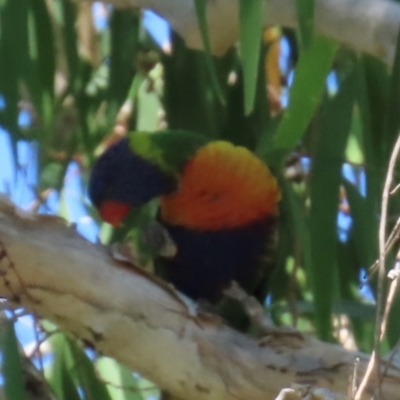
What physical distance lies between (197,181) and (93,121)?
0.33 metres

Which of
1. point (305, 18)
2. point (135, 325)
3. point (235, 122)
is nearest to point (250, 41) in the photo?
point (305, 18)

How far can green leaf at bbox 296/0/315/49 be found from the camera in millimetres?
702

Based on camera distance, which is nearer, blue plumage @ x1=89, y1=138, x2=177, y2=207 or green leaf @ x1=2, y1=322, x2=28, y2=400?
green leaf @ x1=2, y1=322, x2=28, y2=400

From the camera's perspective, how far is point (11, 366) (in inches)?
31.1

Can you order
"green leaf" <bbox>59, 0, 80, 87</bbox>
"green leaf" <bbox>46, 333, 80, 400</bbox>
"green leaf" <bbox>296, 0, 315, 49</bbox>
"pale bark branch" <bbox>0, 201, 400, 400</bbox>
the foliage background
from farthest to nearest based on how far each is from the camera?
"green leaf" <bbox>59, 0, 80, 87</bbox>, "green leaf" <bbox>46, 333, 80, 400</bbox>, the foliage background, "pale bark branch" <bbox>0, 201, 400, 400</bbox>, "green leaf" <bbox>296, 0, 315, 49</bbox>

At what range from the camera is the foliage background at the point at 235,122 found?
37.7 inches

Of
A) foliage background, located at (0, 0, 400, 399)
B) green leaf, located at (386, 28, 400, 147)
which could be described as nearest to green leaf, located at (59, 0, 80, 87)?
foliage background, located at (0, 0, 400, 399)

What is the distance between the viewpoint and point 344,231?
4.38 feet

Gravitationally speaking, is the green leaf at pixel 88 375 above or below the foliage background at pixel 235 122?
below

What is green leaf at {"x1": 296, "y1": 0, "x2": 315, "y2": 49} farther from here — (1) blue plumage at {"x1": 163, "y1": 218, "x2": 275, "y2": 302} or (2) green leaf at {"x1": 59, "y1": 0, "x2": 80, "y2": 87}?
(2) green leaf at {"x1": 59, "y1": 0, "x2": 80, "y2": 87}

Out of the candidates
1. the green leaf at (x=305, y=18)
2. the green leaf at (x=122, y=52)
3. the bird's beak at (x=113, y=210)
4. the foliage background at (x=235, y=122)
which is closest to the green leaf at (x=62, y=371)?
the foliage background at (x=235, y=122)

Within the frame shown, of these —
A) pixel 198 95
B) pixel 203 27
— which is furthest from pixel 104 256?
pixel 198 95

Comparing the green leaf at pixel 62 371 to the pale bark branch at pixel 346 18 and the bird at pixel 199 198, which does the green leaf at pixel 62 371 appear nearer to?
the bird at pixel 199 198

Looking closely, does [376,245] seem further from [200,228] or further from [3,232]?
[3,232]
